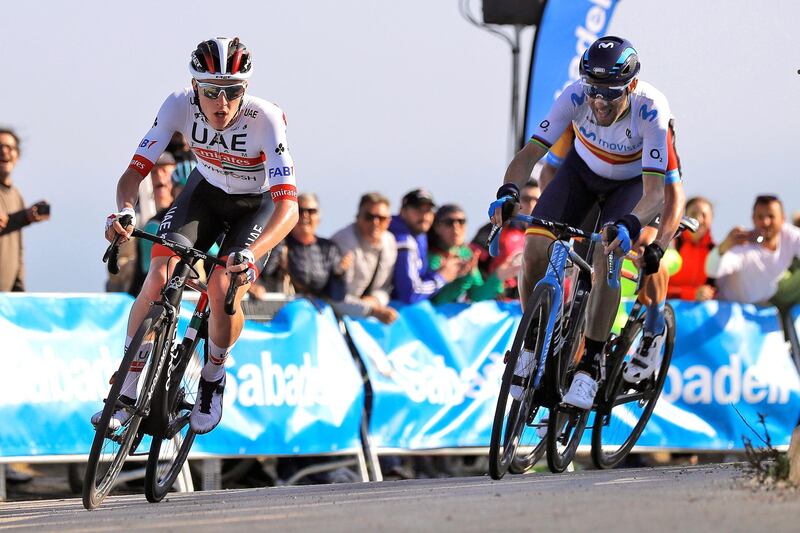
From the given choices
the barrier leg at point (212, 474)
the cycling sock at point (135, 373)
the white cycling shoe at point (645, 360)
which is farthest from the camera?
the barrier leg at point (212, 474)

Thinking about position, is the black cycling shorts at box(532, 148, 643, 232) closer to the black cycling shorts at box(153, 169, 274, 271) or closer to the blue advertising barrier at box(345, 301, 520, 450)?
the black cycling shorts at box(153, 169, 274, 271)

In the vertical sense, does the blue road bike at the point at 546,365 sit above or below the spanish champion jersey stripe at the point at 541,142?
below

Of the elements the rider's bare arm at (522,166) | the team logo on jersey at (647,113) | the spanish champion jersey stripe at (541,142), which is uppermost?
the team logo on jersey at (647,113)

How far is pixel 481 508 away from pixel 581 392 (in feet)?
7.30

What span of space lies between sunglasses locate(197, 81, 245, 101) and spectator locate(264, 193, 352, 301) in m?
3.47

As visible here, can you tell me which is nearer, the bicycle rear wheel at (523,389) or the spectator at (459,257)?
the bicycle rear wheel at (523,389)

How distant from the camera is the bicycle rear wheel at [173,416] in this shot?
802cm

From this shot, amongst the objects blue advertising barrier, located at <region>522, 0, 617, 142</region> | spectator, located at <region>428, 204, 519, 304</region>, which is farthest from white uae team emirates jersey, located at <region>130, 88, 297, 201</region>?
blue advertising barrier, located at <region>522, 0, 617, 142</region>

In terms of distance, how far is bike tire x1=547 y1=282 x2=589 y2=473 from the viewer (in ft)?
27.2

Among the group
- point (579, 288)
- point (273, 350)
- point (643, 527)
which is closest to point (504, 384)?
point (579, 288)

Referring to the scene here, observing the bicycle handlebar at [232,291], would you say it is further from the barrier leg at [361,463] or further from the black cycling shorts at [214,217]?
the barrier leg at [361,463]

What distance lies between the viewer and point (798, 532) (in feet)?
17.3

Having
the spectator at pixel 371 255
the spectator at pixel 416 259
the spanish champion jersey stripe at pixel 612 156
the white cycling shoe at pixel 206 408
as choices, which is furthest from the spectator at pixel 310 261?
the spanish champion jersey stripe at pixel 612 156

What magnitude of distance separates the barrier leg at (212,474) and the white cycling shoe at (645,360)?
3256 mm
